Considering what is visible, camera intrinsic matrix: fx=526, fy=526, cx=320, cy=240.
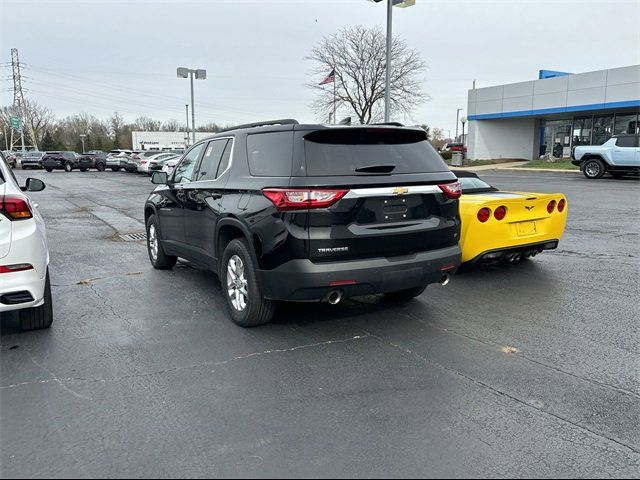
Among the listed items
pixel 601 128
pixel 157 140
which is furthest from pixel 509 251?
pixel 157 140

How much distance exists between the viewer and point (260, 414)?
3.29 m

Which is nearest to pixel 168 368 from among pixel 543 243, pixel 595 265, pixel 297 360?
pixel 297 360

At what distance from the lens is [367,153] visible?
14.8 feet

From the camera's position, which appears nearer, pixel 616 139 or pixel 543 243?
pixel 543 243

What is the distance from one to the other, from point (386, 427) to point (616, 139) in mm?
23058

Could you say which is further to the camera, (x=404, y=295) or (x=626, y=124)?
(x=626, y=124)

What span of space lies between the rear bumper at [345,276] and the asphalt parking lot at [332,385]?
0.48 meters

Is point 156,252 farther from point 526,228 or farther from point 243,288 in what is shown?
point 526,228

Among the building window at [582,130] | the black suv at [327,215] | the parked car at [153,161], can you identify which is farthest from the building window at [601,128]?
the black suv at [327,215]

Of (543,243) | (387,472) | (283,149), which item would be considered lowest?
(387,472)

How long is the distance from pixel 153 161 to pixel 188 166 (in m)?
30.7

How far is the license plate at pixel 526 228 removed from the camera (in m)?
6.50

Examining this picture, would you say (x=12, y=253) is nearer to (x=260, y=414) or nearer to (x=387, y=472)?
(x=260, y=414)

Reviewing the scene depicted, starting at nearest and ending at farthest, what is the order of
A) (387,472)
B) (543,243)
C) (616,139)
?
(387,472) < (543,243) < (616,139)
